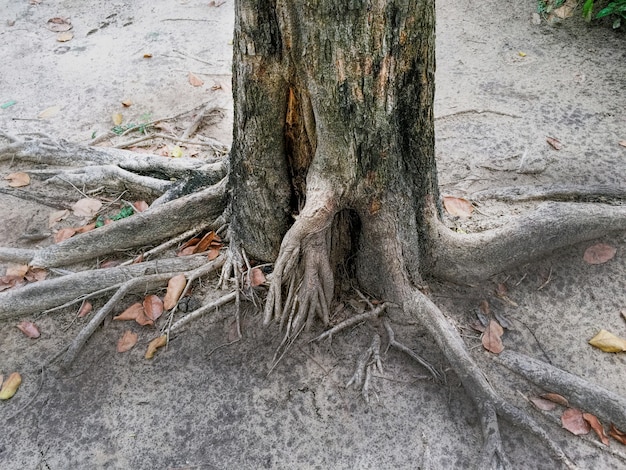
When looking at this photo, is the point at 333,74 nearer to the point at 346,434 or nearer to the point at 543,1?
the point at 346,434

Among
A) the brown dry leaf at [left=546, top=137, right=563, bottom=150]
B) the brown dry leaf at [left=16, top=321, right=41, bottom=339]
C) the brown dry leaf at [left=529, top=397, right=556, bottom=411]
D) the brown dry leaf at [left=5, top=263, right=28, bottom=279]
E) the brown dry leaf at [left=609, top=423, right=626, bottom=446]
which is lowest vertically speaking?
the brown dry leaf at [left=609, top=423, right=626, bottom=446]

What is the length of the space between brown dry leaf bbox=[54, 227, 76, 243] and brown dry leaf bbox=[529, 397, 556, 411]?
9.33 ft

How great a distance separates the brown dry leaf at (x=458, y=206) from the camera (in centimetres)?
322

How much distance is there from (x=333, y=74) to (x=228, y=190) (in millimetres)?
1224

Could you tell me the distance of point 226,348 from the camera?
2631mm

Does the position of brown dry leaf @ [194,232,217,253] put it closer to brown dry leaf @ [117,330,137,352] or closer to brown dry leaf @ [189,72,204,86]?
brown dry leaf @ [117,330,137,352]

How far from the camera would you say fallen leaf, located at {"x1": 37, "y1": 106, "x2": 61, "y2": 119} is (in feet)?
14.9

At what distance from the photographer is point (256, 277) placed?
113 inches

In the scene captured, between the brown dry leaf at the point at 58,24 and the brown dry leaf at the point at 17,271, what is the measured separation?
3785mm

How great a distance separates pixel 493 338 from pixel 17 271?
2.74 m

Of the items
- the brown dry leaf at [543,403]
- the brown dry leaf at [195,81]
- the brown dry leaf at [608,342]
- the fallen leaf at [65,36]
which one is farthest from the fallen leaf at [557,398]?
the fallen leaf at [65,36]

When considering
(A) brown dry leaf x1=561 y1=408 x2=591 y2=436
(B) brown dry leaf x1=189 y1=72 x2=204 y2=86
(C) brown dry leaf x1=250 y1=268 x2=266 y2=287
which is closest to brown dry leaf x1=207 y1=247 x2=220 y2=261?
(C) brown dry leaf x1=250 y1=268 x2=266 y2=287

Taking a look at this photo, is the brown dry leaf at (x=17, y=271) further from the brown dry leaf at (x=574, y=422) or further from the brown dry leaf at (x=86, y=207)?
the brown dry leaf at (x=574, y=422)

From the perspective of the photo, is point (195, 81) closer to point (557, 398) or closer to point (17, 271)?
point (17, 271)
